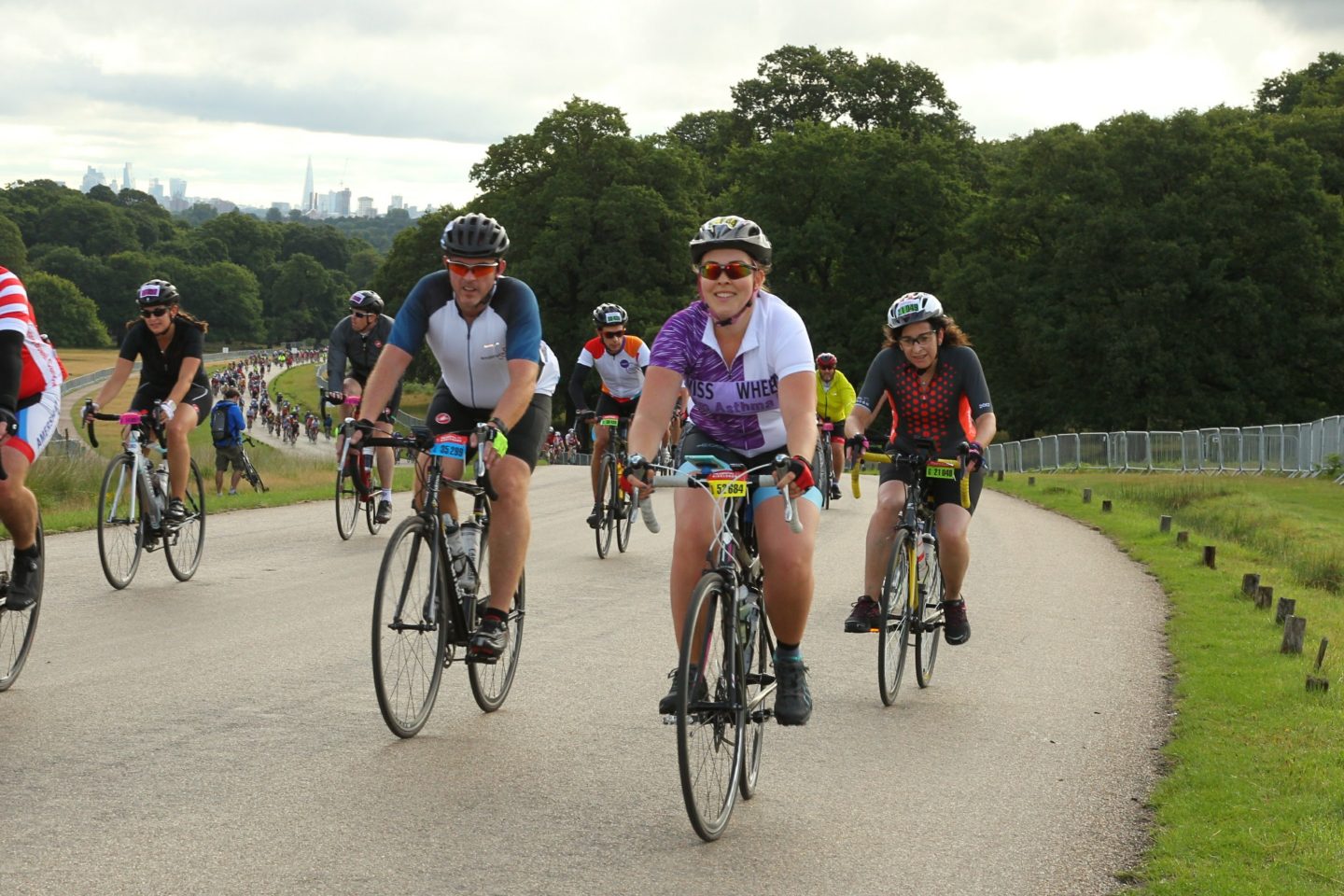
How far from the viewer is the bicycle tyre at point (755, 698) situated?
5.90 metres

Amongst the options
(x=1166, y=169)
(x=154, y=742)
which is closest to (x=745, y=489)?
(x=154, y=742)

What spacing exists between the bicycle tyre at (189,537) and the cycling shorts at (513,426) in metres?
4.06

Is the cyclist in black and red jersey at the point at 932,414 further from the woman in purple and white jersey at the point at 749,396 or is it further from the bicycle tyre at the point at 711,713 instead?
the bicycle tyre at the point at 711,713

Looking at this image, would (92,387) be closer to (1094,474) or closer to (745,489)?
(1094,474)

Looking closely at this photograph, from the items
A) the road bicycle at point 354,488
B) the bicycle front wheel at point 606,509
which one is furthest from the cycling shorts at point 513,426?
the road bicycle at point 354,488

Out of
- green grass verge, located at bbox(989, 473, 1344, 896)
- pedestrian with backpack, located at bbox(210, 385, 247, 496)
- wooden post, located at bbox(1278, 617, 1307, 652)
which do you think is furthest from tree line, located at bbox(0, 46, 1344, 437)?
wooden post, located at bbox(1278, 617, 1307, 652)

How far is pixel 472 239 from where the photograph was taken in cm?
712

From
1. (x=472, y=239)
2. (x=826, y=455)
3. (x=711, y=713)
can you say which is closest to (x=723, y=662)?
(x=711, y=713)

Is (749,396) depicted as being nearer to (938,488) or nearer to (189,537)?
(938,488)

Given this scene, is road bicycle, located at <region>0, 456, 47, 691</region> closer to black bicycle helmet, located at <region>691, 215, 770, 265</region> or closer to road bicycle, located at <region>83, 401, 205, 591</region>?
road bicycle, located at <region>83, 401, 205, 591</region>

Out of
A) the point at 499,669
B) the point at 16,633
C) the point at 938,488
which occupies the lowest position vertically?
the point at 499,669

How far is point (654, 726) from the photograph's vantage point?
286 inches

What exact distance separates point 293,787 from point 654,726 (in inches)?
75.0

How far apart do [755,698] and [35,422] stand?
3.67 metres
